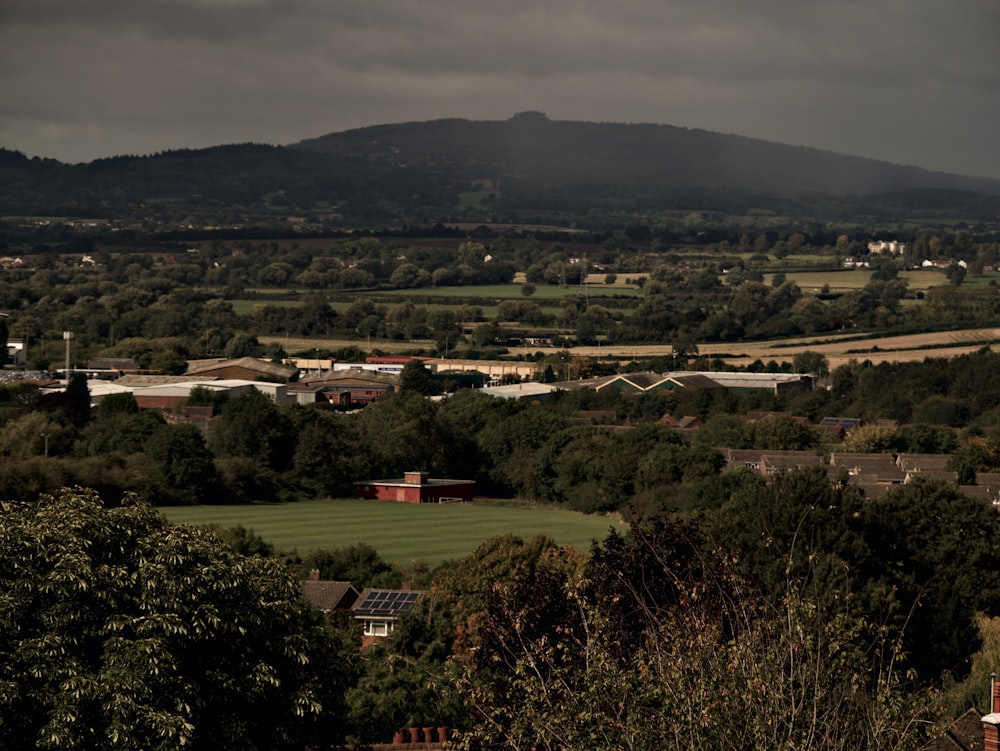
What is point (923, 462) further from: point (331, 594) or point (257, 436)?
point (331, 594)

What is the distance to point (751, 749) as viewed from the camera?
1305 cm

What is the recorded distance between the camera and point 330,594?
3403 centimetres

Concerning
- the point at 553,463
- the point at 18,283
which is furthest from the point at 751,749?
the point at 18,283

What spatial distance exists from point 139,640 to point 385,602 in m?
16.0

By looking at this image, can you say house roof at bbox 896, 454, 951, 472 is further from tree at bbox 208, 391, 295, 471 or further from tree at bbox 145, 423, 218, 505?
tree at bbox 145, 423, 218, 505

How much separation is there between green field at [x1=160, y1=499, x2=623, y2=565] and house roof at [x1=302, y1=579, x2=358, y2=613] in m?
8.39

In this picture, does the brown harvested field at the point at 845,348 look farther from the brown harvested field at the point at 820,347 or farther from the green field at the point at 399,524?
the green field at the point at 399,524

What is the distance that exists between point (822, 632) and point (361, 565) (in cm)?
2302

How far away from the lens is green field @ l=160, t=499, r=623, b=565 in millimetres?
47013

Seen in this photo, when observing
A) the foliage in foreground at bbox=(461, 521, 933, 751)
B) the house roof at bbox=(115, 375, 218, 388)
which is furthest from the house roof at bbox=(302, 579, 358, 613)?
the house roof at bbox=(115, 375, 218, 388)

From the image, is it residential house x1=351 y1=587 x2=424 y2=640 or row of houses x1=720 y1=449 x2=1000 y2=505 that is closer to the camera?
residential house x1=351 y1=587 x2=424 y2=640

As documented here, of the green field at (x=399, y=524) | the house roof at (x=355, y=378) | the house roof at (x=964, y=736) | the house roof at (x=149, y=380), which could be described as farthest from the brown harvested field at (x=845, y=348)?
the house roof at (x=964, y=736)

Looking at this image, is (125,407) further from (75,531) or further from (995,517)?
(75,531)

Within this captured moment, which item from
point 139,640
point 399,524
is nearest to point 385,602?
point 139,640
